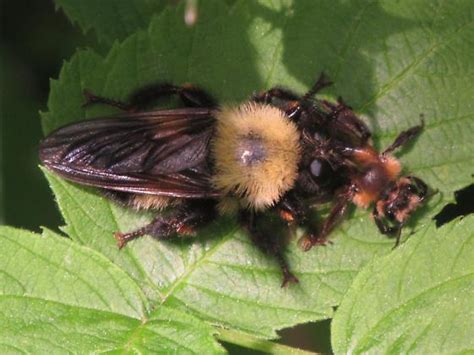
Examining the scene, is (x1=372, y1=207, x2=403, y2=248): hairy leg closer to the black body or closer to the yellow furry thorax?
the black body

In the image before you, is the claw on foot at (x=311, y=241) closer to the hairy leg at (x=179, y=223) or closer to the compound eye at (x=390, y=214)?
the compound eye at (x=390, y=214)

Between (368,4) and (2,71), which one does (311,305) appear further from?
(2,71)

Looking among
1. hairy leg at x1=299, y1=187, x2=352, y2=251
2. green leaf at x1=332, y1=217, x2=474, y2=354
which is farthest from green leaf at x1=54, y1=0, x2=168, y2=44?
green leaf at x1=332, y1=217, x2=474, y2=354

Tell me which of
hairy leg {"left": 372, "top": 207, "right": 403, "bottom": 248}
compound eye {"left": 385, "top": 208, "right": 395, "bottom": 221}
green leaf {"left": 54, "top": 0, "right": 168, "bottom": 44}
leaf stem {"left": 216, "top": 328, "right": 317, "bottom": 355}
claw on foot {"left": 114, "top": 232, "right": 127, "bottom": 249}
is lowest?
leaf stem {"left": 216, "top": 328, "right": 317, "bottom": 355}

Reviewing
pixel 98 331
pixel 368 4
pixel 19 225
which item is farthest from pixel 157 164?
pixel 19 225

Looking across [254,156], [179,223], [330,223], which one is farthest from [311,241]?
[179,223]

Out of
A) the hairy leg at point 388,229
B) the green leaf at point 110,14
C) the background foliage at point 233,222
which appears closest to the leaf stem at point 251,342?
the background foliage at point 233,222

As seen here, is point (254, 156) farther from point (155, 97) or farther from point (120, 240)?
point (120, 240)
